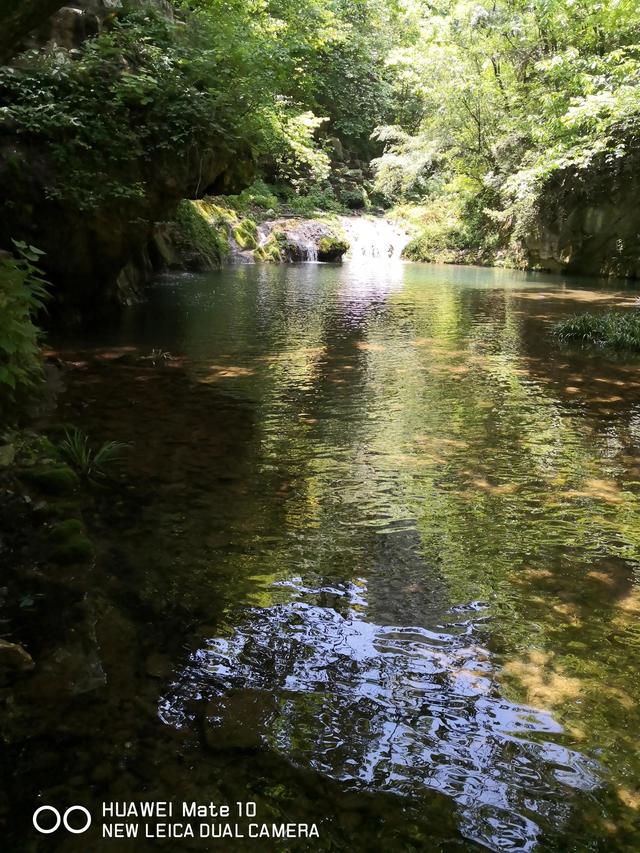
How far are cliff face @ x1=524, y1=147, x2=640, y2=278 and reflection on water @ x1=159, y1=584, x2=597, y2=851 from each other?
23.3 meters

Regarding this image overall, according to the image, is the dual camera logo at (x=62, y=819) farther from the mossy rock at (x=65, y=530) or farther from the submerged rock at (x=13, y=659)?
the mossy rock at (x=65, y=530)

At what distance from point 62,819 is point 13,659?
735 millimetres

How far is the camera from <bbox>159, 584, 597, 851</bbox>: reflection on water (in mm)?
2320

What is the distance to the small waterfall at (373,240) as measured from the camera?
119ft

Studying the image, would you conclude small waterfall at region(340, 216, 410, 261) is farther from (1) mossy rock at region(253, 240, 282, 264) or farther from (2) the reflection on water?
(2) the reflection on water

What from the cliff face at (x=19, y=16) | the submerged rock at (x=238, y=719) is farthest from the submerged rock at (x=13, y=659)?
the cliff face at (x=19, y=16)

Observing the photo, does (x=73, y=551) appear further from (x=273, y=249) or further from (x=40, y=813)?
(x=273, y=249)

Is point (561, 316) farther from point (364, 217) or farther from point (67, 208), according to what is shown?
point (364, 217)

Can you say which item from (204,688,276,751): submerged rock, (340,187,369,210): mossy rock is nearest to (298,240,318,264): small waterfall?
(340,187,369,210): mossy rock

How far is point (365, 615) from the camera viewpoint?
3385mm

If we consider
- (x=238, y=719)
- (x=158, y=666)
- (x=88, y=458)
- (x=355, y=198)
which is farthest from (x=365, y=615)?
(x=355, y=198)

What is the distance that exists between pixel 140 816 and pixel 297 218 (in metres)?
34.6

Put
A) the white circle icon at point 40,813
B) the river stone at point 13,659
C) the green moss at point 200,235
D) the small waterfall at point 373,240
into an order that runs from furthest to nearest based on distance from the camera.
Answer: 1. the small waterfall at point 373,240
2. the green moss at point 200,235
3. the river stone at point 13,659
4. the white circle icon at point 40,813

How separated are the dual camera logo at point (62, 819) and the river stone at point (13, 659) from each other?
25.1 inches
